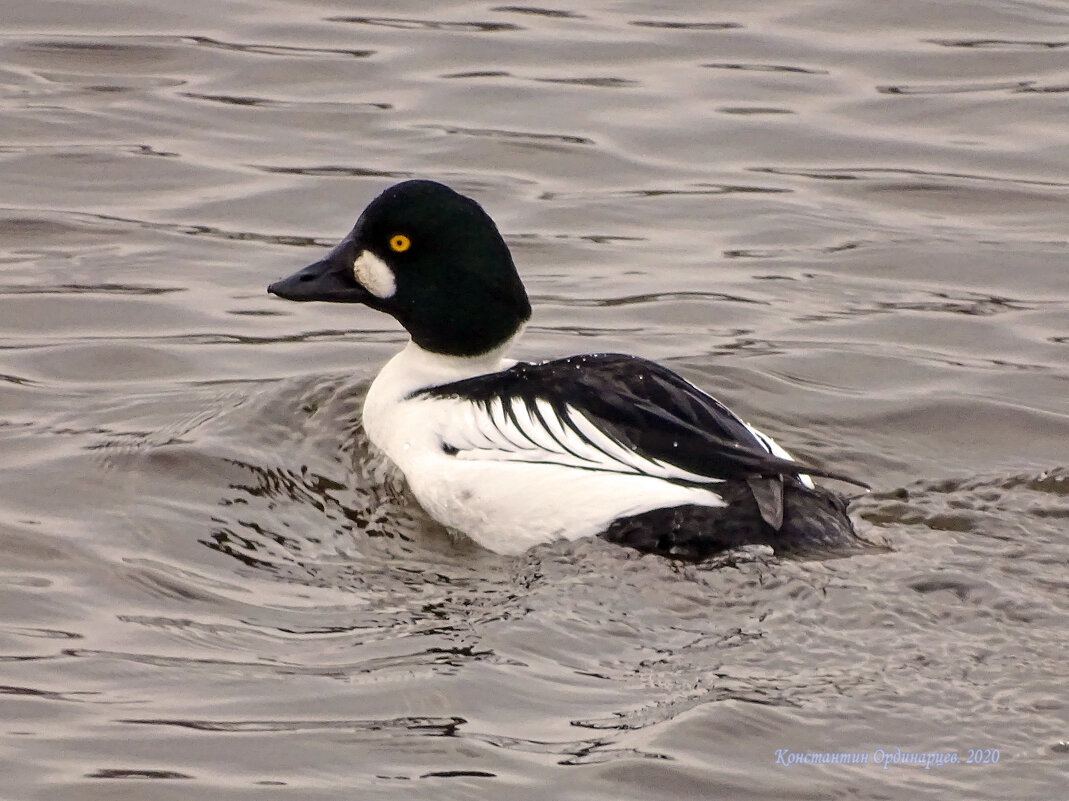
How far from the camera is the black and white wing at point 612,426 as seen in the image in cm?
639

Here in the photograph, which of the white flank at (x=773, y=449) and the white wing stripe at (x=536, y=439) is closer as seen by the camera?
the white wing stripe at (x=536, y=439)

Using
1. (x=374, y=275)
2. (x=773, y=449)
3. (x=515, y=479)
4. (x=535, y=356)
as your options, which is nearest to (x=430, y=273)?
(x=374, y=275)

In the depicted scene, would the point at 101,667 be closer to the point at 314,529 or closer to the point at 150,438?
the point at 314,529

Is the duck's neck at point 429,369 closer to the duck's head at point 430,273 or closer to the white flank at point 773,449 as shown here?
the duck's head at point 430,273

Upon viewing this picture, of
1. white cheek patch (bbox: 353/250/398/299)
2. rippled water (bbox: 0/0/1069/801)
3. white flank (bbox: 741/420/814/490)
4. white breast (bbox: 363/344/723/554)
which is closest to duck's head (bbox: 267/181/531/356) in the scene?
white cheek patch (bbox: 353/250/398/299)

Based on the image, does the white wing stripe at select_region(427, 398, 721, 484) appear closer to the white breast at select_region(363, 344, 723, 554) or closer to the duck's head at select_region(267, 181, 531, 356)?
the white breast at select_region(363, 344, 723, 554)

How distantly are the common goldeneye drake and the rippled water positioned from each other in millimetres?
163

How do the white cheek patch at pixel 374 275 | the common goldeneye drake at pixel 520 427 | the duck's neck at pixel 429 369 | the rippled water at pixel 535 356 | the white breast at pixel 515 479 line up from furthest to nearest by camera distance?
the duck's neck at pixel 429 369, the white cheek patch at pixel 374 275, the white breast at pixel 515 479, the common goldeneye drake at pixel 520 427, the rippled water at pixel 535 356

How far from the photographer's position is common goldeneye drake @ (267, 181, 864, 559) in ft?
20.7

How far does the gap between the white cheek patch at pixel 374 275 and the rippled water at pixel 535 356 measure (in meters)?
0.70

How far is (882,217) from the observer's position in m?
10.4

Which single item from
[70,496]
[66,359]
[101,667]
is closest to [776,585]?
[101,667]

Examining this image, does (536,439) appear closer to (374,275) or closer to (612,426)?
(612,426)

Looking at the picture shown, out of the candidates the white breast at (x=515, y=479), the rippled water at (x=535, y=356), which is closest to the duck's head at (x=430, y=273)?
the white breast at (x=515, y=479)
